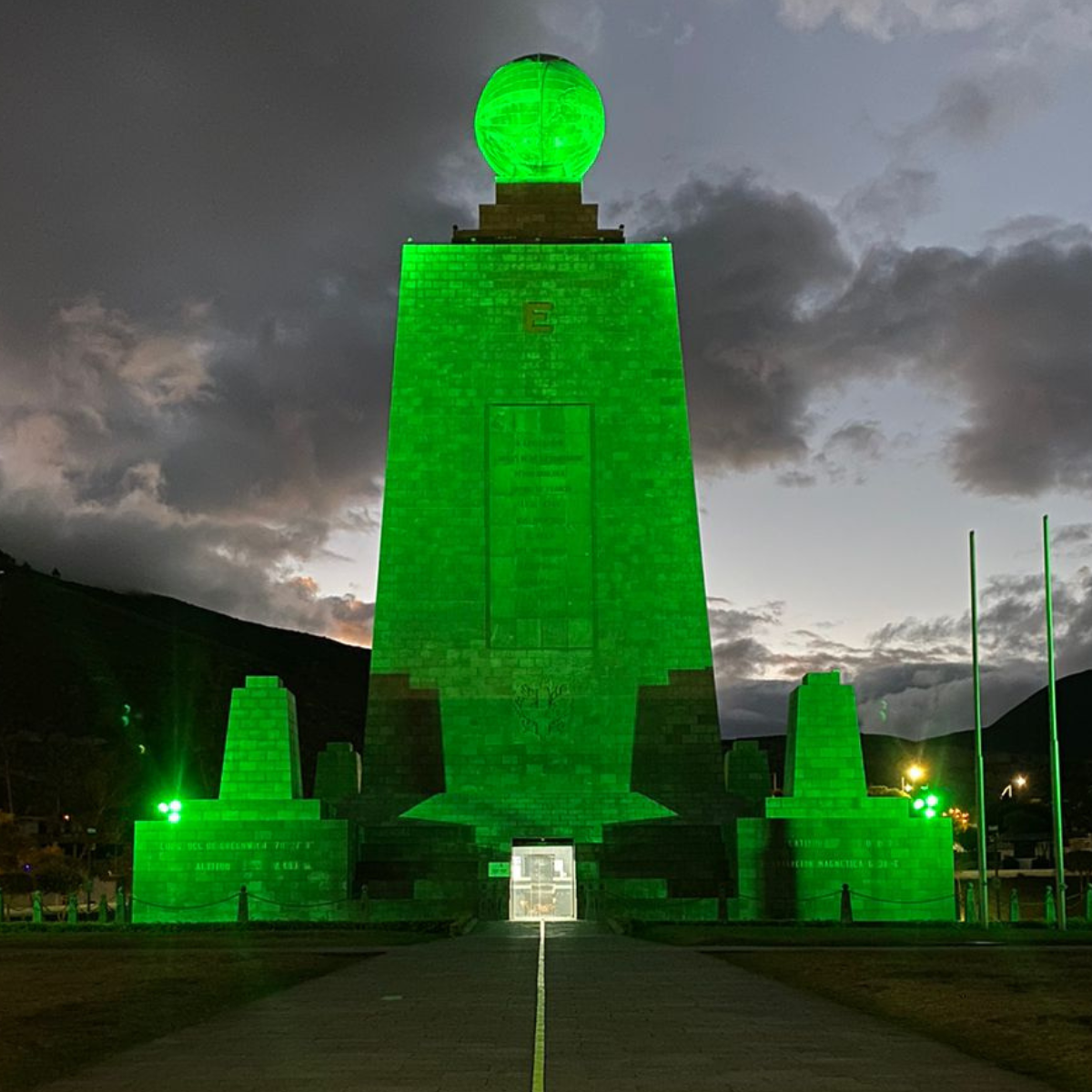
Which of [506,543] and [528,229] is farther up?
[528,229]

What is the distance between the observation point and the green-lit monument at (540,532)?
36031mm

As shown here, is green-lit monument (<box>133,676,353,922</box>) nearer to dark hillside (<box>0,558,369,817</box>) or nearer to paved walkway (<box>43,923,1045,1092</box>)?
paved walkway (<box>43,923,1045,1092</box>)

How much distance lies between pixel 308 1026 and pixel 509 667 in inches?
970

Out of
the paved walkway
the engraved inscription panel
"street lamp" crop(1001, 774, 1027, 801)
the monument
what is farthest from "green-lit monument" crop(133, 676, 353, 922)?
"street lamp" crop(1001, 774, 1027, 801)

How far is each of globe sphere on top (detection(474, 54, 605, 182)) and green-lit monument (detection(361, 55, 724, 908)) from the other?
5 centimetres

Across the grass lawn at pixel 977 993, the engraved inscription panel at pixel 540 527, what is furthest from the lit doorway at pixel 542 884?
the grass lawn at pixel 977 993

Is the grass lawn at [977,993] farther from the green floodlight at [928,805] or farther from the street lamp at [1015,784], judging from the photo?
the street lamp at [1015,784]

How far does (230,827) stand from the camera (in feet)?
98.2

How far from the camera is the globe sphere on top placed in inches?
1548

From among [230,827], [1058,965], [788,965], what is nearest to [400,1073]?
[788,965]

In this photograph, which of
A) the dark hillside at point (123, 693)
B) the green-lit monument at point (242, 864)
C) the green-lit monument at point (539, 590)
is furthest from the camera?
the dark hillside at point (123, 693)

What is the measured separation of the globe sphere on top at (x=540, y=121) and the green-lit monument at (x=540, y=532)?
0.18 feet

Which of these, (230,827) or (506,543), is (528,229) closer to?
(506,543)

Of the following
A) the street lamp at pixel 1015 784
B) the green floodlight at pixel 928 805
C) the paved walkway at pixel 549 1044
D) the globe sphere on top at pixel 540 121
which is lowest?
the paved walkway at pixel 549 1044
